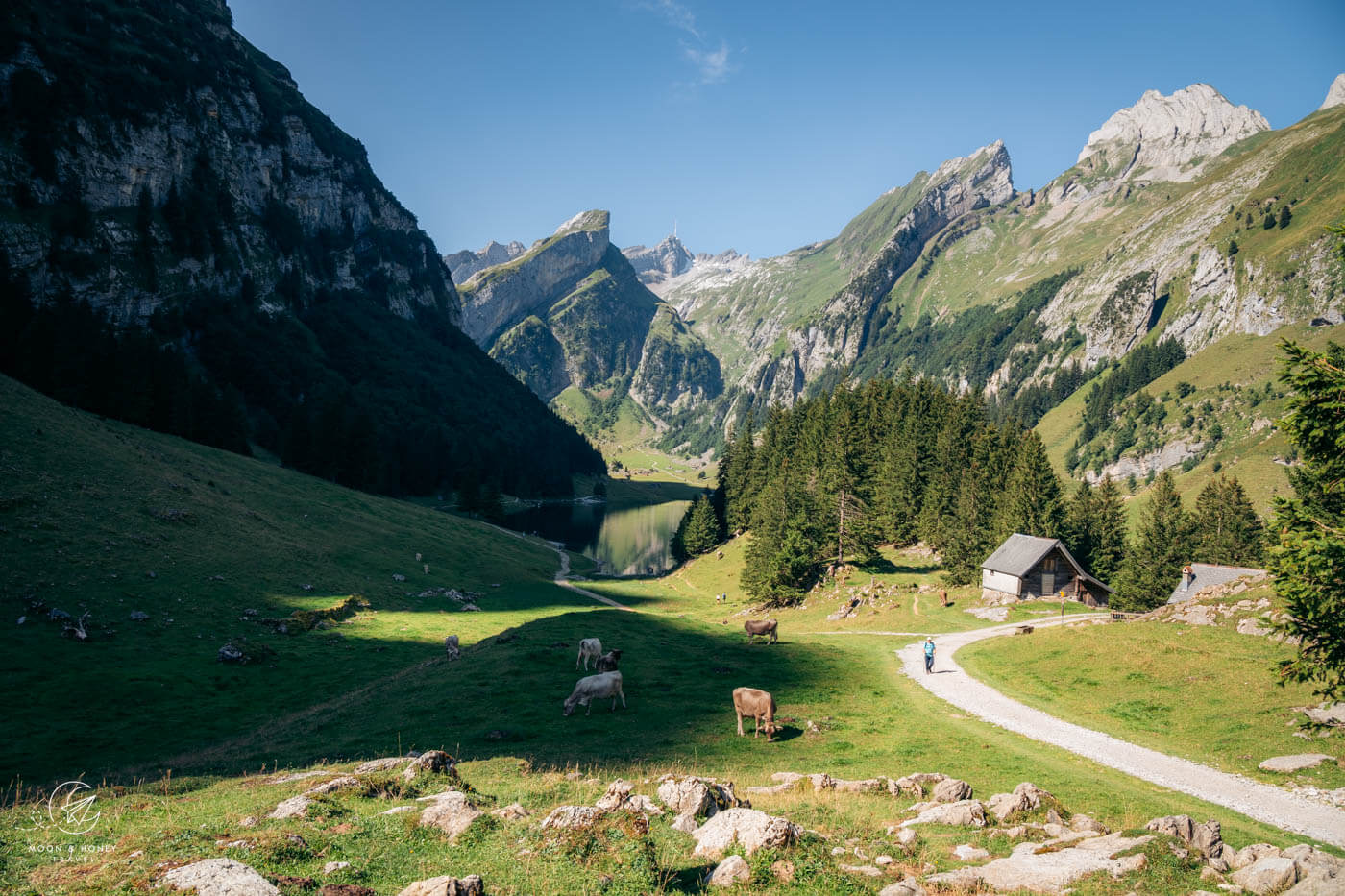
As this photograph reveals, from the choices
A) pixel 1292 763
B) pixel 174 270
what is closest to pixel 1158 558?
pixel 1292 763

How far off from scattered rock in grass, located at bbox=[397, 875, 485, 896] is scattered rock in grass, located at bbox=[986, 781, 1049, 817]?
45.3 feet

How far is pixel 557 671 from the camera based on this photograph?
33.7m

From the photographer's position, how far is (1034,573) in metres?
65.7

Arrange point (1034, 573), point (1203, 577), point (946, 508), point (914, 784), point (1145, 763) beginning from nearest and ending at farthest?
1. point (914, 784)
2. point (1145, 763)
3. point (1034, 573)
4. point (1203, 577)
5. point (946, 508)

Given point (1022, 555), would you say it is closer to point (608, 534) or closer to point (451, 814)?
point (451, 814)

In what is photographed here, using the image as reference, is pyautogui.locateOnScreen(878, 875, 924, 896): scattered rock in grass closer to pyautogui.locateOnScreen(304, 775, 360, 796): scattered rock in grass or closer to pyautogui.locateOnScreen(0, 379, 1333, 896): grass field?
pyautogui.locateOnScreen(0, 379, 1333, 896): grass field

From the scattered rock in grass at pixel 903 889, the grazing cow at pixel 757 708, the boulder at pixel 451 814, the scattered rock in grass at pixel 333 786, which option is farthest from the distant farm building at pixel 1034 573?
the scattered rock in grass at pixel 333 786

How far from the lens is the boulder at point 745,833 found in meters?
12.7

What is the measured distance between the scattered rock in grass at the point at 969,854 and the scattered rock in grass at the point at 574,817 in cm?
810

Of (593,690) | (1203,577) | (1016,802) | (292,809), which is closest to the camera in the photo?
(292,809)

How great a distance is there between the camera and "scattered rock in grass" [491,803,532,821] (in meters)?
14.0

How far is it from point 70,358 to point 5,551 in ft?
194

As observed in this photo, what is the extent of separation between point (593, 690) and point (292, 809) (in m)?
15.6

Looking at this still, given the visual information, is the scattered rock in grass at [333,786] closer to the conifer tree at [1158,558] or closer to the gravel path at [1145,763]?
the gravel path at [1145,763]
